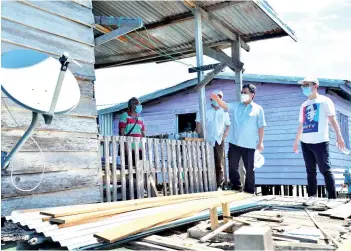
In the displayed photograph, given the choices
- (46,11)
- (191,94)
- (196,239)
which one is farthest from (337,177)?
(46,11)

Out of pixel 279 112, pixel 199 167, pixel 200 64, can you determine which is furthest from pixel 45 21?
pixel 279 112

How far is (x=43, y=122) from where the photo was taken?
426cm

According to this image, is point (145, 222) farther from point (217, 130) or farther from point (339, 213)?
point (217, 130)

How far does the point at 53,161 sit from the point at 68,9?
2018 mm

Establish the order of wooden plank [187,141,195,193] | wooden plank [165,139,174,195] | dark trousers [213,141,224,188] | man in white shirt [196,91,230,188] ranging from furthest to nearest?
dark trousers [213,141,224,188] → man in white shirt [196,91,230,188] → wooden plank [187,141,195,193] → wooden plank [165,139,174,195]

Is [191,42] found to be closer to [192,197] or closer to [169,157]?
[169,157]

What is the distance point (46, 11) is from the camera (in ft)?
14.8

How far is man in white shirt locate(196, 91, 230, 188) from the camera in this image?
776 cm

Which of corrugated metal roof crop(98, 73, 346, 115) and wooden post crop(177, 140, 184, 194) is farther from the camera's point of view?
corrugated metal roof crop(98, 73, 346, 115)

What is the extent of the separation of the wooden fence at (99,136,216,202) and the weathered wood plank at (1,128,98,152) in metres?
0.45

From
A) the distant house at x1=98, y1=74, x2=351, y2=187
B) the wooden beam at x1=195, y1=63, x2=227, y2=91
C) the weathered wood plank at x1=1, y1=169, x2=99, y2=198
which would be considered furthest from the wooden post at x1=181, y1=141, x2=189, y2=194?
the distant house at x1=98, y1=74, x2=351, y2=187

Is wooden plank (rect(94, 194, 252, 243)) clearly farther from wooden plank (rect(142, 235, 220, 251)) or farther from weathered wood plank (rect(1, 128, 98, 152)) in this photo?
weathered wood plank (rect(1, 128, 98, 152))

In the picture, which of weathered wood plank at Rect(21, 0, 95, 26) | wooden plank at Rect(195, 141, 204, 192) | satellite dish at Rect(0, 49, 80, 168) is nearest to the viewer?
satellite dish at Rect(0, 49, 80, 168)

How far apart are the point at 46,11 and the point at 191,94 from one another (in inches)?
414
